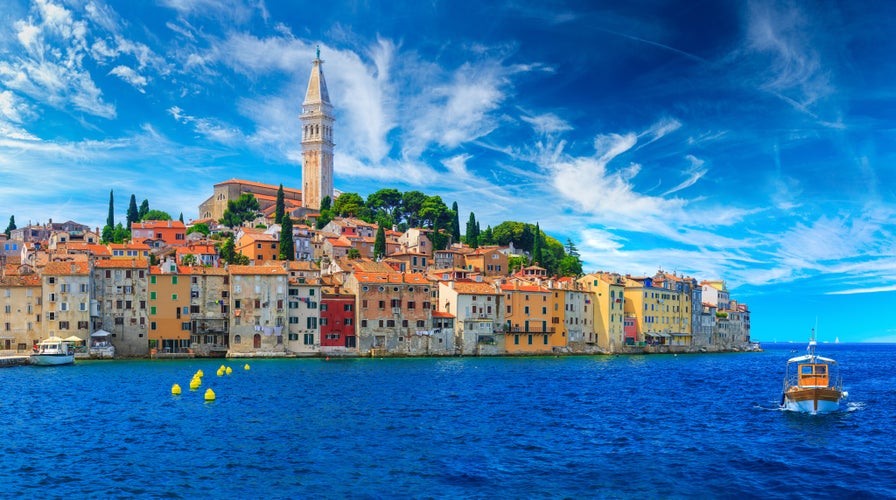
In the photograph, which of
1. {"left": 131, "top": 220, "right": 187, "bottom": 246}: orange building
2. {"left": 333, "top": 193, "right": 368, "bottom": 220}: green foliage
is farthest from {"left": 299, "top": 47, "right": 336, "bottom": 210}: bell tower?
{"left": 131, "top": 220, "right": 187, "bottom": 246}: orange building

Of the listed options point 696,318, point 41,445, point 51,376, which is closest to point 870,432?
point 41,445

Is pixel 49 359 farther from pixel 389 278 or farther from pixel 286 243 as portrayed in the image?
pixel 286 243

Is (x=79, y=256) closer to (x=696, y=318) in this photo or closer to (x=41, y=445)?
(x=41, y=445)

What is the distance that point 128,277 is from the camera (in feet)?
245

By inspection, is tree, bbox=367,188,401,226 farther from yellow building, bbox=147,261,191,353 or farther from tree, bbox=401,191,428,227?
yellow building, bbox=147,261,191,353

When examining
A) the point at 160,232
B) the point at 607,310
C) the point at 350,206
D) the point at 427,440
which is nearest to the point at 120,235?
the point at 160,232

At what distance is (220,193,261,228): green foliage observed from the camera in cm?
13300

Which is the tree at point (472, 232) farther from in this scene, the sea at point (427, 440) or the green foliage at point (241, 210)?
the sea at point (427, 440)

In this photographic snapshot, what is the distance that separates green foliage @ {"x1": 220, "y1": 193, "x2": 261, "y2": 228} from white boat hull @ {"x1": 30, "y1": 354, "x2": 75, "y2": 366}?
223 ft

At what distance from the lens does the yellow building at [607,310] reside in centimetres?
9606

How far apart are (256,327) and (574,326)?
37.7 meters

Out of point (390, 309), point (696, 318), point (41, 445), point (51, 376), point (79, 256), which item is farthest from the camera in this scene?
point (696, 318)

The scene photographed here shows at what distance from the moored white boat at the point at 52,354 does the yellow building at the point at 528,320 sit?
1709 inches

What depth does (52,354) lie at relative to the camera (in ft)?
214
